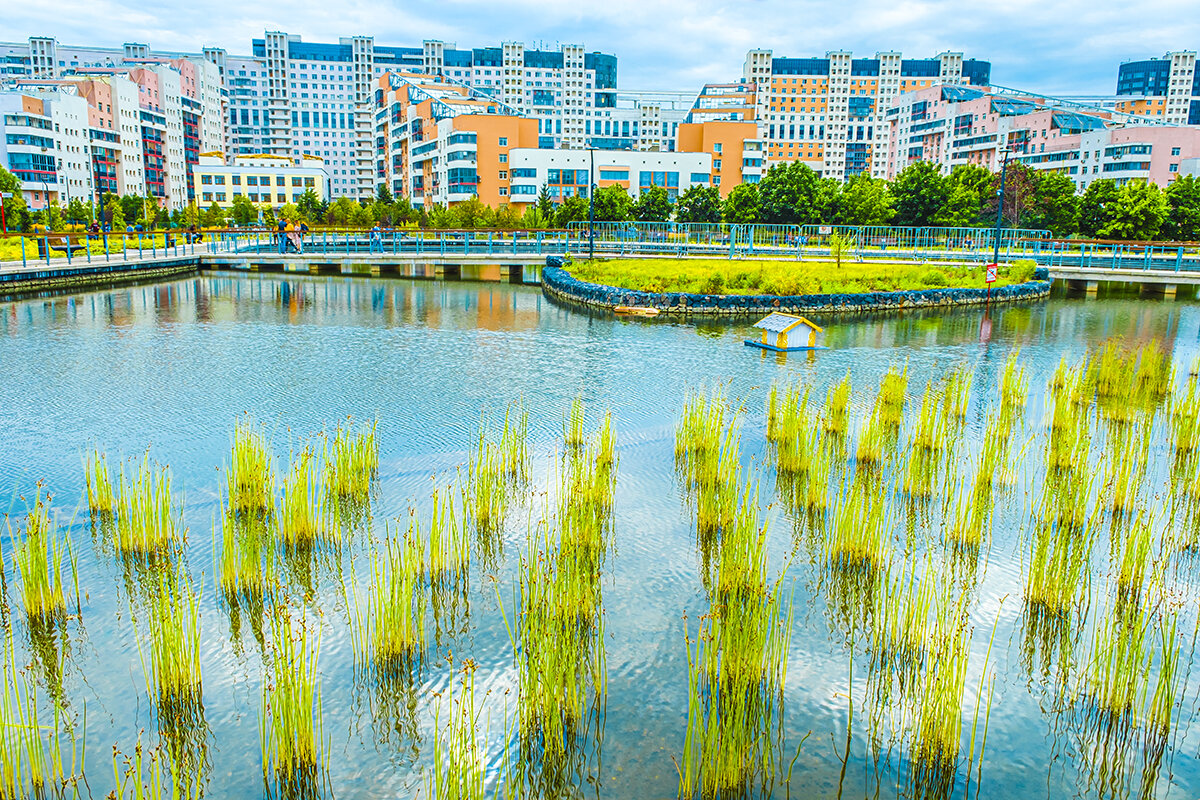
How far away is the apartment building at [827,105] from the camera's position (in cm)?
12775

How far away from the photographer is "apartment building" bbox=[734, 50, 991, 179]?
12775cm

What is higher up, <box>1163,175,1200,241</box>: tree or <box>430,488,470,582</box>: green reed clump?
<box>1163,175,1200,241</box>: tree

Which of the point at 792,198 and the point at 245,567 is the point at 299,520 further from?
the point at 792,198

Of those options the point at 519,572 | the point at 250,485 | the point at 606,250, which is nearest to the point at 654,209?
the point at 606,250

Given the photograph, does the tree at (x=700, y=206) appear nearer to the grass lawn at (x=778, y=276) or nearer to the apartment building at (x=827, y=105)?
the grass lawn at (x=778, y=276)

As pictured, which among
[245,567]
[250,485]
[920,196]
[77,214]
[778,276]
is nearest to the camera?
[245,567]

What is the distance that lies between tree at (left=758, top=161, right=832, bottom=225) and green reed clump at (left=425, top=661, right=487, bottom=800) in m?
44.8

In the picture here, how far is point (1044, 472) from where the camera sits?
8.67 meters

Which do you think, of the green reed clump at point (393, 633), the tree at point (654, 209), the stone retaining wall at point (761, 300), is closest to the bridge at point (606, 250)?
the stone retaining wall at point (761, 300)

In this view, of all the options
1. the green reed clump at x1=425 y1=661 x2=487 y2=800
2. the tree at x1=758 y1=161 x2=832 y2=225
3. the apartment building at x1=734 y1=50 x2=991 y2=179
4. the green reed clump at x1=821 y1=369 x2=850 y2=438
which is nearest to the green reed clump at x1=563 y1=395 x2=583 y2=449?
the green reed clump at x1=821 y1=369 x2=850 y2=438

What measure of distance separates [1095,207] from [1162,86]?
136273mm

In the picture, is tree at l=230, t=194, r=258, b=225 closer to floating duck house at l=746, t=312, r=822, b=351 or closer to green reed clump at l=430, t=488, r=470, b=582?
floating duck house at l=746, t=312, r=822, b=351

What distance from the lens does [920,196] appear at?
44.2 meters

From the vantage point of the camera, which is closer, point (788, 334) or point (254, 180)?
point (788, 334)
